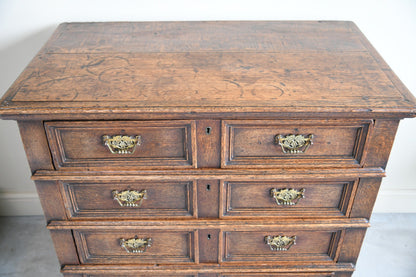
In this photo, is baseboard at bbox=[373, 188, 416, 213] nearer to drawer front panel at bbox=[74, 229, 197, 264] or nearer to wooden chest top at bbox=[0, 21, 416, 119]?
wooden chest top at bbox=[0, 21, 416, 119]

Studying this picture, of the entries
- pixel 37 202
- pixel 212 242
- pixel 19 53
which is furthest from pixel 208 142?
pixel 37 202

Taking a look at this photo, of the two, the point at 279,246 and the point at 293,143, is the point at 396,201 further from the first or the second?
the point at 293,143

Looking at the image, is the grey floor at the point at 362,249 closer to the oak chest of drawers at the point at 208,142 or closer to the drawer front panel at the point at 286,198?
the oak chest of drawers at the point at 208,142

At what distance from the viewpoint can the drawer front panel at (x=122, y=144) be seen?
3.75 feet

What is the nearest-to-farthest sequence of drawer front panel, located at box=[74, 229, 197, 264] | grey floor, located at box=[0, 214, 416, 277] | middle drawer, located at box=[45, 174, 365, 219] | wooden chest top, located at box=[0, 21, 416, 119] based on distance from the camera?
1. wooden chest top, located at box=[0, 21, 416, 119]
2. middle drawer, located at box=[45, 174, 365, 219]
3. drawer front panel, located at box=[74, 229, 197, 264]
4. grey floor, located at box=[0, 214, 416, 277]

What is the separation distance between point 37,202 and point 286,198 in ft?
4.88

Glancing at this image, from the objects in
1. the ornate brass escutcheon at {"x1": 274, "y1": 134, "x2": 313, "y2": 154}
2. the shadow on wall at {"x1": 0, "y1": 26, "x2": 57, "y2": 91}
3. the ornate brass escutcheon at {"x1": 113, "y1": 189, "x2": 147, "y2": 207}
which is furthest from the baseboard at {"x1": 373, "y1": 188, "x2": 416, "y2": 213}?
the shadow on wall at {"x1": 0, "y1": 26, "x2": 57, "y2": 91}

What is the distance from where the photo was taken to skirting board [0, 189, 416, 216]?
2122mm

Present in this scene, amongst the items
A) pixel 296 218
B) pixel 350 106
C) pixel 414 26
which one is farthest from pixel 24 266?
pixel 414 26

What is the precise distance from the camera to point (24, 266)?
191cm

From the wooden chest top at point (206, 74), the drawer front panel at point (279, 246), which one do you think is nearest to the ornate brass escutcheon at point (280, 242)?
the drawer front panel at point (279, 246)

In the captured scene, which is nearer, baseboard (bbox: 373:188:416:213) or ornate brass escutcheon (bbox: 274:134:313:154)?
ornate brass escutcheon (bbox: 274:134:313:154)

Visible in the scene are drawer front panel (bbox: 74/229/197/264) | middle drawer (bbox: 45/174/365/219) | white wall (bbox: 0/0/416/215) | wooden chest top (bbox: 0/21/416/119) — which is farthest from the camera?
white wall (bbox: 0/0/416/215)

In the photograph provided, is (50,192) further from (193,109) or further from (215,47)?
(215,47)
